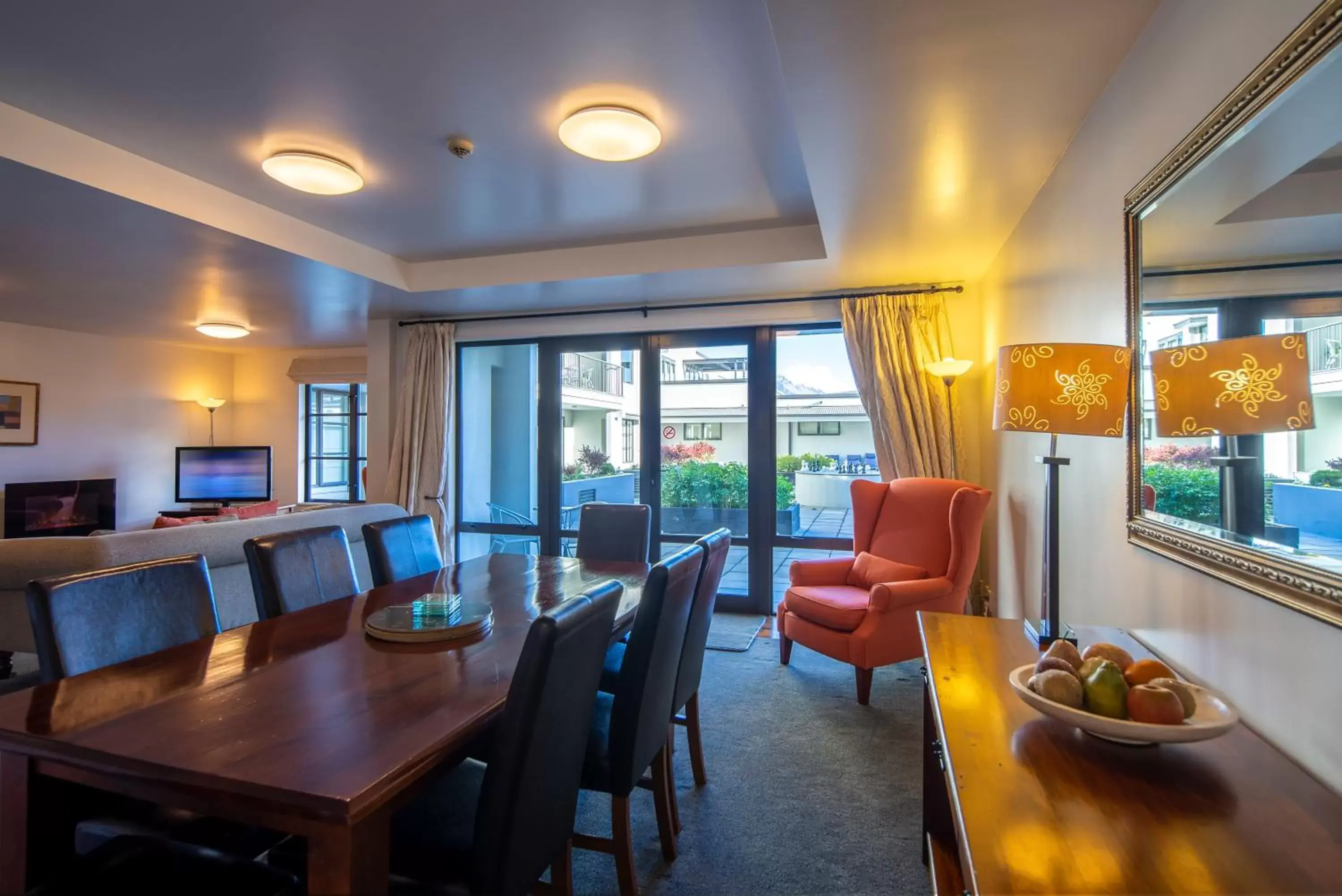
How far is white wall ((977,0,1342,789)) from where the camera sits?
104 centimetres

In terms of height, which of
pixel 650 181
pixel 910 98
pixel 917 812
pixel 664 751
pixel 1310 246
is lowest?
pixel 917 812

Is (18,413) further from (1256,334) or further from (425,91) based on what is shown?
(1256,334)

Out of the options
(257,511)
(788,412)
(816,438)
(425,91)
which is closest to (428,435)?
(257,511)

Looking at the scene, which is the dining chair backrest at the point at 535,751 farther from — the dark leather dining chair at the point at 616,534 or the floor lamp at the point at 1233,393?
the dark leather dining chair at the point at 616,534

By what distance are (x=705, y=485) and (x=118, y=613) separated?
355 cm

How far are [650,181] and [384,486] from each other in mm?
3618

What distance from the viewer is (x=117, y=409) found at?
239 inches

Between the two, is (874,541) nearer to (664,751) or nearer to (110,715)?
(664,751)

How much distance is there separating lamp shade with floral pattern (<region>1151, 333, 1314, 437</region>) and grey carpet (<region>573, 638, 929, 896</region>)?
4.77 ft

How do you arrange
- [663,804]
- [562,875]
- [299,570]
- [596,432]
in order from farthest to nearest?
[596,432] < [299,570] < [663,804] < [562,875]

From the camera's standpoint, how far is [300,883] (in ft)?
4.02

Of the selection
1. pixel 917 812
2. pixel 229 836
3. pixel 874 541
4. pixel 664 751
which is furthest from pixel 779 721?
pixel 229 836

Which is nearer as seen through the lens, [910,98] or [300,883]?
[300,883]

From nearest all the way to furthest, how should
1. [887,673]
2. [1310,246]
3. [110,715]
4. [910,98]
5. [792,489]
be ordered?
[1310,246], [110,715], [910,98], [887,673], [792,489]
